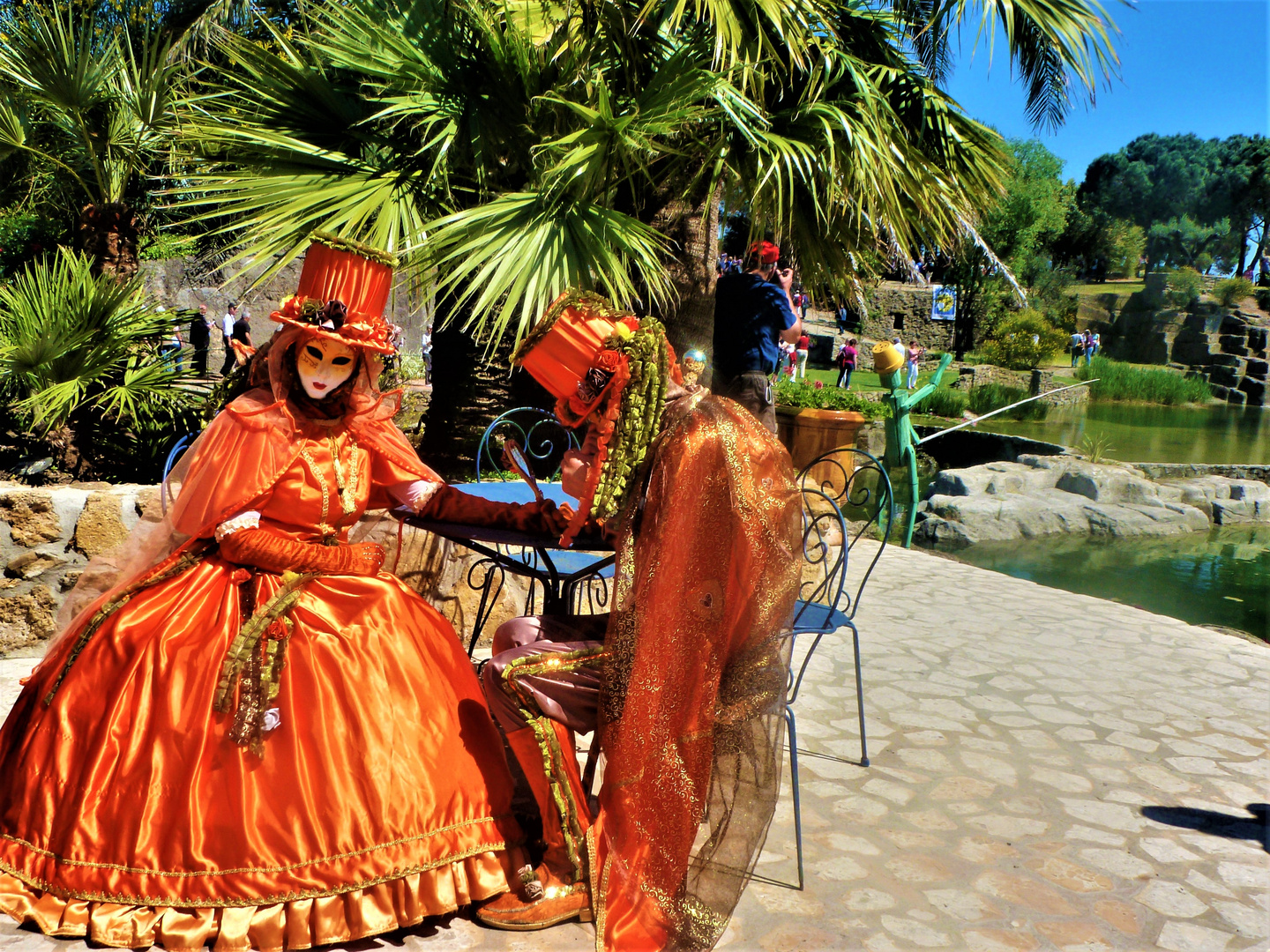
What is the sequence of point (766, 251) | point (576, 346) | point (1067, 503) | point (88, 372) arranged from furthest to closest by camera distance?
1. point (1067, 503)
2. point (766, 251)
3. point (88, 372)
4. point (576, 346)

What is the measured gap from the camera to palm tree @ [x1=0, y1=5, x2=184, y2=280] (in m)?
4.98

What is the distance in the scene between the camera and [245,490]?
2477mm

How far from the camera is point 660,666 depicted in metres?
2.18

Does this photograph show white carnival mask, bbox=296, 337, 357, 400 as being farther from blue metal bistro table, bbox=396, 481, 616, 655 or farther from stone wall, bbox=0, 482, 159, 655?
stone wall, bbox=0, 482, 159, 655

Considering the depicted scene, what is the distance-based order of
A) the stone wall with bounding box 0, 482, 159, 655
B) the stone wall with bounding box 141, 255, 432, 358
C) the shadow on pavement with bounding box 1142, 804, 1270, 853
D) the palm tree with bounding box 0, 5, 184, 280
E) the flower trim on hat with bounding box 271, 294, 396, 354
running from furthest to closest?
the stone wall with bounding box 141, 255, 432, 358, the palm tree with bounding box 0, 5, 184, 280, the stone wall with bounding box 0, 482, 159, 655, the shadow on pavement with bounding box 1142, 804, 1270, 853, the flower trim on hat with bounding box 271, 294, 396, 354

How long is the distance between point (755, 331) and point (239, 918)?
4690mm

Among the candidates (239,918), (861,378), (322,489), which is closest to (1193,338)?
(861,378)

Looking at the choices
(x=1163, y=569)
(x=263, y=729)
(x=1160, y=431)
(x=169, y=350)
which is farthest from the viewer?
(x=1160, y=431)

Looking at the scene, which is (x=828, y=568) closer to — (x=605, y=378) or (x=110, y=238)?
(x=605, y=378)

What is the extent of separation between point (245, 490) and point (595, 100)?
3.18 metres

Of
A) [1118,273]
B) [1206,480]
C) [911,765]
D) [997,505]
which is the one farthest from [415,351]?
[1118,273]

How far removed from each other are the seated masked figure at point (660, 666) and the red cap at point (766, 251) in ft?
11.5

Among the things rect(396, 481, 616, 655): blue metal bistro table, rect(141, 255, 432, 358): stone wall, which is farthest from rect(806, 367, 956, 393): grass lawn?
rect(396, 481, 616, 655): blue metal bistro table

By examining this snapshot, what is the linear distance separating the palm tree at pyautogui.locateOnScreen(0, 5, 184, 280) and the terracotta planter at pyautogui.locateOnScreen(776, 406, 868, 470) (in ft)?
18.3
